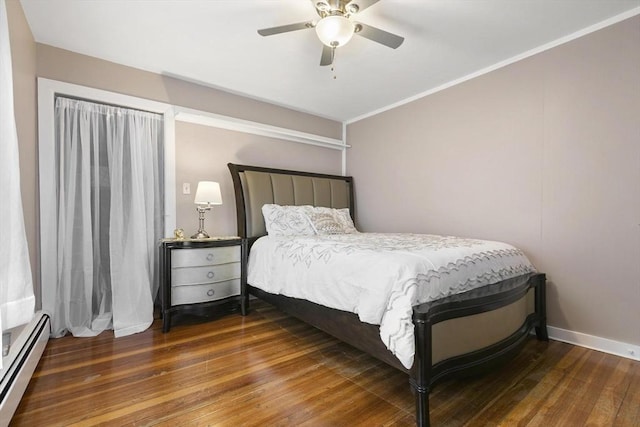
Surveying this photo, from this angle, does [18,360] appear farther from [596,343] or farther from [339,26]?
[596,343]

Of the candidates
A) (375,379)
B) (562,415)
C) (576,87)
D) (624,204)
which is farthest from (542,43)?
(375,379)

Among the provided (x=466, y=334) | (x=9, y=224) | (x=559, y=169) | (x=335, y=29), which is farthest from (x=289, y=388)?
(x=559, y=169)

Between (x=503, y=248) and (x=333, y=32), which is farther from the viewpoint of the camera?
(x=503, y=248)

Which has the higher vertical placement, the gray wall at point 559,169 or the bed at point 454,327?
the gray wall at point 559,169

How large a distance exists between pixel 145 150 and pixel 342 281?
2.35 meters

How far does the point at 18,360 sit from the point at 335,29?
260cm

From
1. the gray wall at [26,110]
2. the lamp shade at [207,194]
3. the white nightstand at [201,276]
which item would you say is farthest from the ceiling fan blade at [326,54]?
the gray wall at [26,110]

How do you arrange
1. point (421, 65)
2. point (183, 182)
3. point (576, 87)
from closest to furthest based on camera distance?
1. point (576, 87)
2. point (421, 65)
3. point (183, 182)

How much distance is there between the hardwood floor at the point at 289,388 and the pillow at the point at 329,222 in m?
1.18

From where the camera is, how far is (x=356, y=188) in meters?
4.33

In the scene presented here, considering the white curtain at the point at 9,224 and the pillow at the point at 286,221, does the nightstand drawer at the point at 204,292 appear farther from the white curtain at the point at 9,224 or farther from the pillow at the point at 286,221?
the white curtain at the point at 9,224

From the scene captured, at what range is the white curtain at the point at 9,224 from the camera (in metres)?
1.29

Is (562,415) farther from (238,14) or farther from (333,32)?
(238,14)

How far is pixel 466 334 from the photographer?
5.10 feet
